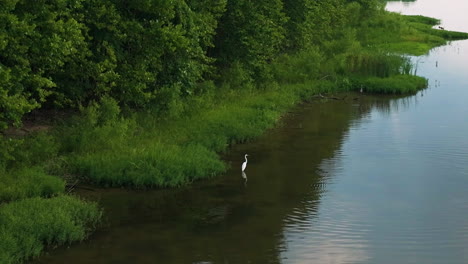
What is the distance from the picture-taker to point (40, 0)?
21547mm

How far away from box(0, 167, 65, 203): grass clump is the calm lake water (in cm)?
167

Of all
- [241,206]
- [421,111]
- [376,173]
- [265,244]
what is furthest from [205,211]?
[421,111]

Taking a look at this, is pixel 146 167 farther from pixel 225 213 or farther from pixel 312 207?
pixel 312 207

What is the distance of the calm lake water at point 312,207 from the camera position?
1823 centimetres

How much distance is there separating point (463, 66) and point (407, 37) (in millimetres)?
17319

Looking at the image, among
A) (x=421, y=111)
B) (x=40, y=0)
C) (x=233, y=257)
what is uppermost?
(x=40, y=0)

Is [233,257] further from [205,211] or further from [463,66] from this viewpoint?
[463,66]

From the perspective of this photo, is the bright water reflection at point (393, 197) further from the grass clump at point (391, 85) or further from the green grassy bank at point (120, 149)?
the grass clump at point (391, 85)

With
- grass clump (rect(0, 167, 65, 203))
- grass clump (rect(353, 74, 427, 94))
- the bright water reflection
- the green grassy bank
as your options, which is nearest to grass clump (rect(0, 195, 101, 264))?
the green grassy bank

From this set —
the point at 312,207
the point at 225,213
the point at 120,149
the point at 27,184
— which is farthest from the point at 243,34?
the point at 27,184

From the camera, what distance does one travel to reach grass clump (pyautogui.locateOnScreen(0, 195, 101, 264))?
1672cm

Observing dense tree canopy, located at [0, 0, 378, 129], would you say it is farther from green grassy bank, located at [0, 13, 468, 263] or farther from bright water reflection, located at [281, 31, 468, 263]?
bright water reflection, located at [281, 31, 468, 263]

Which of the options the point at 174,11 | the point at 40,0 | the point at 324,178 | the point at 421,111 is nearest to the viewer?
the point at 40,0

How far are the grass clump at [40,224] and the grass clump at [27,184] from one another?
0.88 meters
